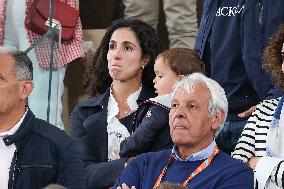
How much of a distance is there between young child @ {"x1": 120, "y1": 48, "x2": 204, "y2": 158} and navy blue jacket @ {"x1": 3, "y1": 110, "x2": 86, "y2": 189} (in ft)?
1.57

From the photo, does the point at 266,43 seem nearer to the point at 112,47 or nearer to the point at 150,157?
the point at 112,47

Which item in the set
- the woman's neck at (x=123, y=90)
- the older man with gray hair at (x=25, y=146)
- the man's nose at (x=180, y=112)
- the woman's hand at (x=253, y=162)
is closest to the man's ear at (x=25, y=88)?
the older man with gray hair at (x=25, y=146)

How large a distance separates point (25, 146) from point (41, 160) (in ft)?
0.34

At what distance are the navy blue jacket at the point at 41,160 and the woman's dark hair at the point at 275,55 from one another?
3.72 feet

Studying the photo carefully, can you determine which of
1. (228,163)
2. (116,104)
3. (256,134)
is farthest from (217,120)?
(116,104)

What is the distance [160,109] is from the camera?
4.60 meters

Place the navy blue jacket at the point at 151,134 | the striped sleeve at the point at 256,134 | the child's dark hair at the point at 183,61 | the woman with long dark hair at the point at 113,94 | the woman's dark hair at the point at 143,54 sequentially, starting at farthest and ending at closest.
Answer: the woman's dark hair at the point at 143,54, the woman with long dark hair at the point at 113,94, the child's dark hair at the point at 183,61, the navy blue jacket at the point at 151,134, the striped sleeve at the point at 256,134

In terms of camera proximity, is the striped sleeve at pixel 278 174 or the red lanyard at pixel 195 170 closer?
the red lanyard at pixel 195 170

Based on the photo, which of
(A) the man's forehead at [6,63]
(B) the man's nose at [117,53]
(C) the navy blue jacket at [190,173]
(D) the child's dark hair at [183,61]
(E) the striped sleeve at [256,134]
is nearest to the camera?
(C) the navy blue jacket at [190,173]

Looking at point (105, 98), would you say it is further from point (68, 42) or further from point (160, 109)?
point (68, 42)

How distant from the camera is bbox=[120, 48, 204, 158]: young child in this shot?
458cm

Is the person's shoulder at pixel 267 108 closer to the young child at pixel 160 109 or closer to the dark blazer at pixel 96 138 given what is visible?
the young child at pixel 160 109

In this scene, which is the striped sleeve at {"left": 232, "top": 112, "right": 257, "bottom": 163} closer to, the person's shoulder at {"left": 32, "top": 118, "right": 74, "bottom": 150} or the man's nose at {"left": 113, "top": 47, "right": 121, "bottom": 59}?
the person's shoulder at {"left": 32, "top": 118, "right": 74, "bottom": 150}

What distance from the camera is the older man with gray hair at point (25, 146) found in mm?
4160
